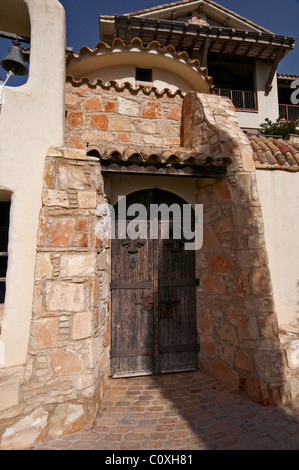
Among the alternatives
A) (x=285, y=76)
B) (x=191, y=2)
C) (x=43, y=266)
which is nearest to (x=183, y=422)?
(x=43, y=266)

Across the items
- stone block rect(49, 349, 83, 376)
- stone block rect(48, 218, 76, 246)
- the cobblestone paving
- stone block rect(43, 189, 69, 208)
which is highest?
stone block rect(43, 189, 69, 208)

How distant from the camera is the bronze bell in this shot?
9.78 ft

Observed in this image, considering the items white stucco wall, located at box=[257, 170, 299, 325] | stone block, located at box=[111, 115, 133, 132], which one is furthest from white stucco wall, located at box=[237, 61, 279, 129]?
stone block, located at box=[111, 115, 133, 132]

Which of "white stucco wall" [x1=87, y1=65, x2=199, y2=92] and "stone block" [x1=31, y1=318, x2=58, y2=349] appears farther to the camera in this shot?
"white stucco wall" [x1=87, y1=65, x2=199, y2=92]

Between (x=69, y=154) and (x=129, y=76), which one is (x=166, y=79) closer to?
(x=129, y=76)

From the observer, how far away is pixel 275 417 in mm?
2674

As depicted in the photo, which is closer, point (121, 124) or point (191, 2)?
point (121, 124)

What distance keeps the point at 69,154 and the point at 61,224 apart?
76cm

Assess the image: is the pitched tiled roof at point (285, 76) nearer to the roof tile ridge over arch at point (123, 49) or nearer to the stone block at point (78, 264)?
the roof tile ridge over arch at point (123, 49)

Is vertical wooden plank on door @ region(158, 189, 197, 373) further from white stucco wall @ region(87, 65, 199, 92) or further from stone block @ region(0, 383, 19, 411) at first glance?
white stucco wall @ region(87, 65, 199, 92)

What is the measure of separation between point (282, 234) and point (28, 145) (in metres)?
3.51

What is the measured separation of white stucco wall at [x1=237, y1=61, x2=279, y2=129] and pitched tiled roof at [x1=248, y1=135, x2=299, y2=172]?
852 cm

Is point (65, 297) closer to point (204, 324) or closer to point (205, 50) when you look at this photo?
point (204, 324)

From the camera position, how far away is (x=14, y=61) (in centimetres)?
301
